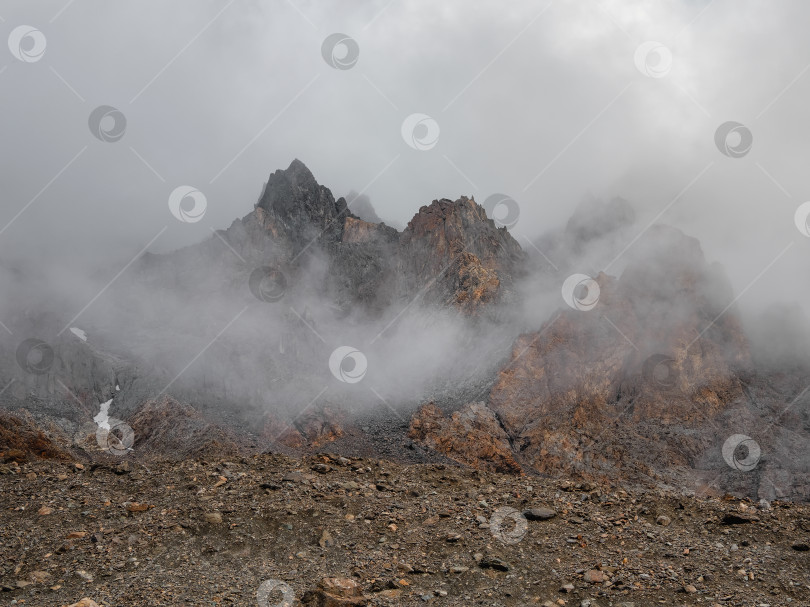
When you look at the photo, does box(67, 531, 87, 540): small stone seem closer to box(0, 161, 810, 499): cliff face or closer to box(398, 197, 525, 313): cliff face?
box(0, 161, 810, 499): cliff face

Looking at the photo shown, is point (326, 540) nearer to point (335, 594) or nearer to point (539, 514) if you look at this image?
point (335, 594)

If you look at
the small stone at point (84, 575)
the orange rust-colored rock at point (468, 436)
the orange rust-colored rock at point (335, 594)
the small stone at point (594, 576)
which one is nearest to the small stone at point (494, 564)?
the small stone at point (594, 576)

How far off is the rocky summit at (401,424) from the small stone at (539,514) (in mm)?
230

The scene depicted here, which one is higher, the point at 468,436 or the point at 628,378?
the point at 628,378

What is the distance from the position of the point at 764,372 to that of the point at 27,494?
4563 inches

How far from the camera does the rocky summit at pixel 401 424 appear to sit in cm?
1889

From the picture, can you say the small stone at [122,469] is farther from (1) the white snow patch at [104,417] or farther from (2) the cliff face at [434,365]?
(1) the white snow patch at [104,417]

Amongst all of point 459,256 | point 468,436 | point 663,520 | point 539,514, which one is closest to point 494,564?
point 539,514

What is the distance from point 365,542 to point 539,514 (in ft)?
24.6

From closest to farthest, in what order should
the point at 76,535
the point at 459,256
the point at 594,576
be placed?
A: 1. the point at 594,576
2. the point at 76,535
3. the point at 459,256

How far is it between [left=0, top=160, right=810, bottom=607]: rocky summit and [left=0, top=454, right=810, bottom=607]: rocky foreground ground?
111 millimetres

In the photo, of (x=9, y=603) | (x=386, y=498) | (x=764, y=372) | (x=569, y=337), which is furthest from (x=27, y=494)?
(x=764, y=372)

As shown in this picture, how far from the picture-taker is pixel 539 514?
75.3 feet

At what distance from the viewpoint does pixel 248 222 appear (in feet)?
565
